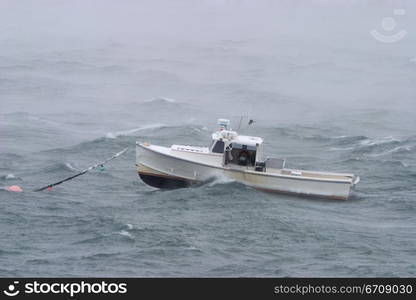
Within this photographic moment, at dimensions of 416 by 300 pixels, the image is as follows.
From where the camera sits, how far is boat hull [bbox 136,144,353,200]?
4909cm

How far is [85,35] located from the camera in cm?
17838

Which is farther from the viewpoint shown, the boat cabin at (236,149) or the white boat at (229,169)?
the boat cabin at (236,149)

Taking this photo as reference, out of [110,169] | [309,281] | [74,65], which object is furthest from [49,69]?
[309,281]

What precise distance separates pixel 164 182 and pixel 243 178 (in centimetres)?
485

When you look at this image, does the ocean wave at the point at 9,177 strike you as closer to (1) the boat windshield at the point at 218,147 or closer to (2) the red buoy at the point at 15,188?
(2) the red buoy at the point at 15,188

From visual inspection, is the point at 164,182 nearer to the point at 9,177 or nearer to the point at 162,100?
the point at 9,177

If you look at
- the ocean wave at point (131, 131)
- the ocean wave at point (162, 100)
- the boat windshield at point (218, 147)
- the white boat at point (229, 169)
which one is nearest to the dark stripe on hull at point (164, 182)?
the white boat at point (229, 169)

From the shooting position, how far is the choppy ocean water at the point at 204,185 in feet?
125

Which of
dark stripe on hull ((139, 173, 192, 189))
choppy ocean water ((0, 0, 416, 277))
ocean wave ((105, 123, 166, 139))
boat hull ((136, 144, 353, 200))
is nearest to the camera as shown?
choppy ocean water ((0, 0, 416, 277))

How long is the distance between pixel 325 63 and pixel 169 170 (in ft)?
311

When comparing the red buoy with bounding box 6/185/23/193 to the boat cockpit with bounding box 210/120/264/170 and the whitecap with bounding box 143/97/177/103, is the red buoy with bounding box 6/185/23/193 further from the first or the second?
A: the whitecap with bounding box 143/97/177/103

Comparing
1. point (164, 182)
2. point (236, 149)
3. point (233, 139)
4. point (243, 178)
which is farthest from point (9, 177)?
point (243, 178)

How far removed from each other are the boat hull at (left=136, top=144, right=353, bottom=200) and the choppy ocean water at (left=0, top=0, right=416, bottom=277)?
2.20 feet

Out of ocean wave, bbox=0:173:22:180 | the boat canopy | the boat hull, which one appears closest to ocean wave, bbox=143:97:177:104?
ocean wave, bbox=0:173:22:180
